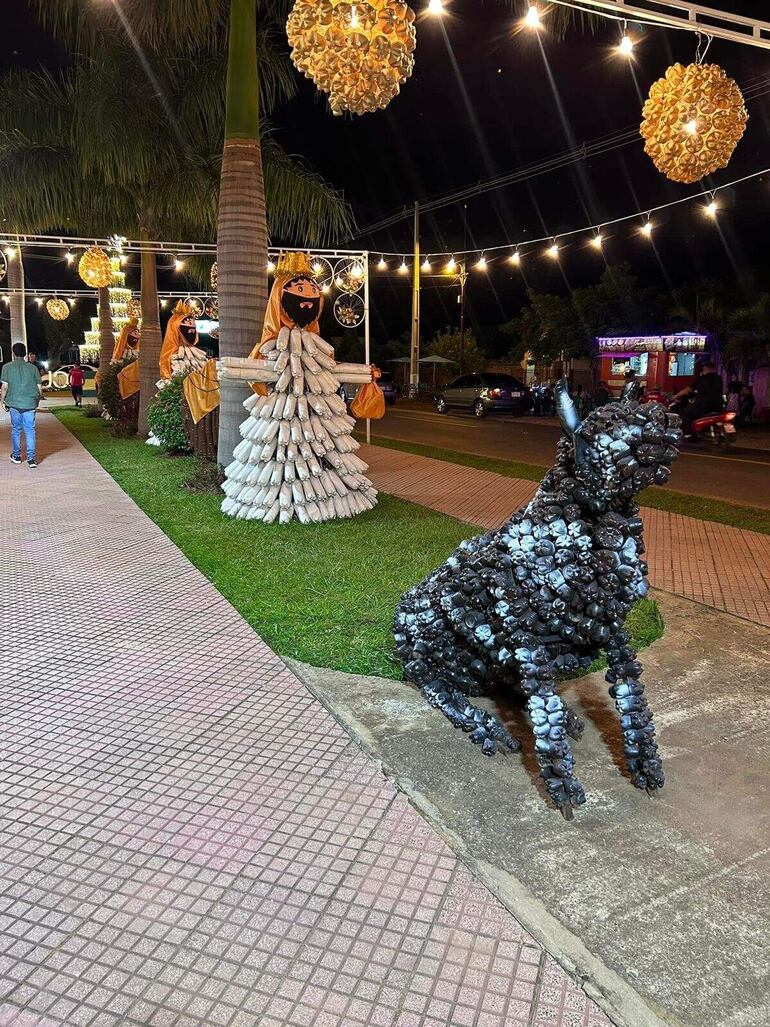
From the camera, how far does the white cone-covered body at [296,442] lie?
771 centimetres

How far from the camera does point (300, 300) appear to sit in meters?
7.64

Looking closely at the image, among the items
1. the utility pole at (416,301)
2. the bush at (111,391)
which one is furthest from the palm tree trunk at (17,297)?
the utility pole at (416,301)

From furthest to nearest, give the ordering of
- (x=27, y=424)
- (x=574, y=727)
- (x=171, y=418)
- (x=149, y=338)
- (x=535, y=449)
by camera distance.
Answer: (x=535, y=449), (x=149, y=338), (x=171, y=418), (x=27, y=424), (x=574, y=727)

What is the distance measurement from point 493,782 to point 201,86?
41.8 ft

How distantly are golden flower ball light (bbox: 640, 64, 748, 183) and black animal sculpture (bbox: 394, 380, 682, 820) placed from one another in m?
4.15

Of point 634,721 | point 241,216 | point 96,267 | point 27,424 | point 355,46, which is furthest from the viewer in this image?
point 96,267

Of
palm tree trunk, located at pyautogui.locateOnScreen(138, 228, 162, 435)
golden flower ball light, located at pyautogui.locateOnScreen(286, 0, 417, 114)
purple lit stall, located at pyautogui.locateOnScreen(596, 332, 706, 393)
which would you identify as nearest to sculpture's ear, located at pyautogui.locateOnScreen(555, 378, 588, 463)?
golden flower ball light, located at pyautogui.locateOnScreen(286, 0, 417, 114)

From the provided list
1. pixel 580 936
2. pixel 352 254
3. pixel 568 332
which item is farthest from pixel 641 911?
pixel 568 332

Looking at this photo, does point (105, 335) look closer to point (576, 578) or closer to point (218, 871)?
point (576, 578)

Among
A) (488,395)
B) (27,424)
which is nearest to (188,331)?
(27,424)

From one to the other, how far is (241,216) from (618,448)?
7.49 metres

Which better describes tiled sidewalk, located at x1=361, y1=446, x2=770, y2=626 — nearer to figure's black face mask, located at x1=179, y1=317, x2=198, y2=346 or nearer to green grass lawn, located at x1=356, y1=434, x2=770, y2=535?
green grass lawn, located at x1=356, y1=434, x2=770, y2=535

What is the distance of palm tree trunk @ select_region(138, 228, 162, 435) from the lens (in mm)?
14906

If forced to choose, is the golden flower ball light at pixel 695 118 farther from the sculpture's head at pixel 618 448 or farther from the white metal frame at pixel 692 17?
the sculpture's head at pixel 618 448
